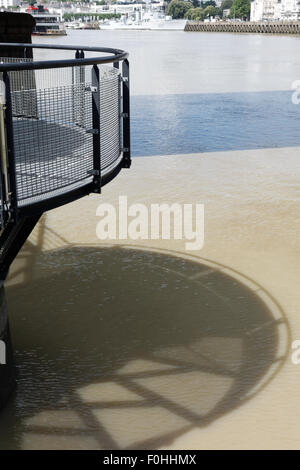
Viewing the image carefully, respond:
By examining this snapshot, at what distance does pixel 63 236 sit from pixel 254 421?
700cm

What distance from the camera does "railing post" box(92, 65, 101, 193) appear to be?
6.25 metres

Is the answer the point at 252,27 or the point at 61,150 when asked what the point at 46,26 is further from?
the point at 61,150

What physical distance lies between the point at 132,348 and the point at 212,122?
20693 millimetres

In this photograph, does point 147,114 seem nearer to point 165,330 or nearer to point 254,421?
point 165,330

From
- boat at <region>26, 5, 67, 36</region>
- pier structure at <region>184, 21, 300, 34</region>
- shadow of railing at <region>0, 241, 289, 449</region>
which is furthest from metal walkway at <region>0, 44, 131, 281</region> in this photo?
pier structure at <region>184, 21, 300, 34</region>

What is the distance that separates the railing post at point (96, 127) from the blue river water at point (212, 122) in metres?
15.3

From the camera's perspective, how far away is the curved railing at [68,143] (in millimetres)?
5520

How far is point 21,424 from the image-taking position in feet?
22.7

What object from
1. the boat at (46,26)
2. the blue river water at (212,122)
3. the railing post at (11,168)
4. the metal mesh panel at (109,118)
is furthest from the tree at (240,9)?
the railing post at (11,168)

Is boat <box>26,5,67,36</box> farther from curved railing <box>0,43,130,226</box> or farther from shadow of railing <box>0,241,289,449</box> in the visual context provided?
curved railing <box>0,43,130,226</box>

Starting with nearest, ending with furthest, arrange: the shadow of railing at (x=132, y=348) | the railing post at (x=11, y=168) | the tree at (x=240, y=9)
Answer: the railing post at (x=11, y=168) → the shadow of railing at (x=132, y=348) → the tree at (x=240, y=9)

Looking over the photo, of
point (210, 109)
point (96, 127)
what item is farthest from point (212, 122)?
point (96, 127)

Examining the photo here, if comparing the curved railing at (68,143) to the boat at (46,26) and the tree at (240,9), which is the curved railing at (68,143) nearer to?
the boat at (46,26)
